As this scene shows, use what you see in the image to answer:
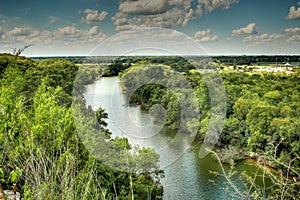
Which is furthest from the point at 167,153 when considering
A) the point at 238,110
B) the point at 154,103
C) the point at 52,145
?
the point at 52,145

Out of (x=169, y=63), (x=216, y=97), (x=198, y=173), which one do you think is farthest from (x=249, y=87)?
(x=198, y=173)

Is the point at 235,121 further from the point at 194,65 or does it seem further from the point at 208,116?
the point at 194,65

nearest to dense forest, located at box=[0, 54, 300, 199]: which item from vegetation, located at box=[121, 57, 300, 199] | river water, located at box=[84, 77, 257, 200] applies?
vegetation, located at box=[121, 57, 300, 199]

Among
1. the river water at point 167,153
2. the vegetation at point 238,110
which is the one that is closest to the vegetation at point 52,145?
the river water at point 167,153

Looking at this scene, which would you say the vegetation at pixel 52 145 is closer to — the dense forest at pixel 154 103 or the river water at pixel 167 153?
the dense forest at pixel 154 103

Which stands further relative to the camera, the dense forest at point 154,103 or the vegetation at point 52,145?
the dense forest at point 154,103

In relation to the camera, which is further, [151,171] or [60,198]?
[151,171]

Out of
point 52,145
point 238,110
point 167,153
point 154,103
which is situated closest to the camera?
point 52,145

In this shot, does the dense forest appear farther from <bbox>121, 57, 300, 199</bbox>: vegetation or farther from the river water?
the river water

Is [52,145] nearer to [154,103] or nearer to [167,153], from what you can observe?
[167,153]
